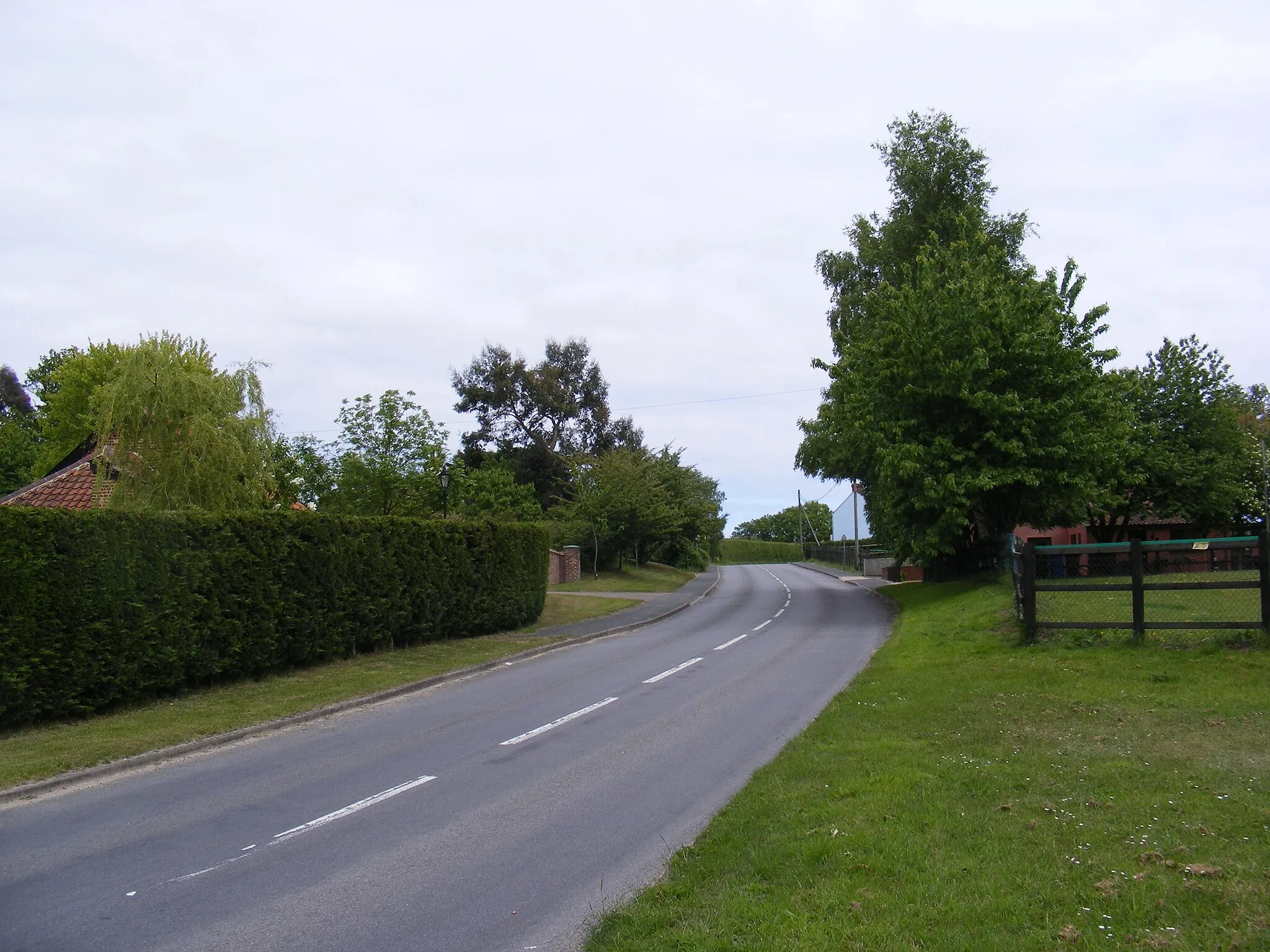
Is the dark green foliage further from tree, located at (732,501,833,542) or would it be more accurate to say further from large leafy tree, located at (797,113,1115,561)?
tree, located at (732,501,833,542)

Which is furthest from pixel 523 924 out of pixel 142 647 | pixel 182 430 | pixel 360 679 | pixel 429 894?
pixel 182 430

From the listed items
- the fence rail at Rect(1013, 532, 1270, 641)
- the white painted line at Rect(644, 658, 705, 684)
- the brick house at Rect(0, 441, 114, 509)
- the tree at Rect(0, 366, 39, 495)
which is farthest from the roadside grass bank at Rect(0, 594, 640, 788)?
the tree at Rect(0, 366, 39, 495)

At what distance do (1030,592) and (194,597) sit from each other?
40.6 ft

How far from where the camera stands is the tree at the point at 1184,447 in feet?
117

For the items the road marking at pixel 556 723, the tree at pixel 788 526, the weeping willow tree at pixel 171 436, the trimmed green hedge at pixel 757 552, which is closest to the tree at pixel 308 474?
the weeping willow tree at pixel 171 436

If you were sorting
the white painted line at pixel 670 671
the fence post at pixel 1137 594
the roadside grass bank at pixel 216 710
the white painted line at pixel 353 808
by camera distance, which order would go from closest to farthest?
the white painted line at pixel 353 808 < the roadside grass bank at pixel 216 710 < the fence post at pixel 1137 594 < the white painted line at pixel 670 671

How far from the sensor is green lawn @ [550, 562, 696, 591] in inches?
1582

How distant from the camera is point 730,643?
786 inches

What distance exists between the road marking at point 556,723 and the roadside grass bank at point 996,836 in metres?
2.99

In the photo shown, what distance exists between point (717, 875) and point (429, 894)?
1657 millimetres

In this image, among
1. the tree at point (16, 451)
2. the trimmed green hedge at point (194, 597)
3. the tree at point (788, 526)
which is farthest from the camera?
the tree at point (788, 526)

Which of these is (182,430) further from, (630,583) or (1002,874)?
(630,583)

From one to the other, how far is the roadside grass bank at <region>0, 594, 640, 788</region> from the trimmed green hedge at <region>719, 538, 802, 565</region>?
90497 millimetres

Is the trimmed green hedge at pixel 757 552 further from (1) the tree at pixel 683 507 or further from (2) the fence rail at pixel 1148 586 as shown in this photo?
(2) the fence rail at pixel 1148 586
